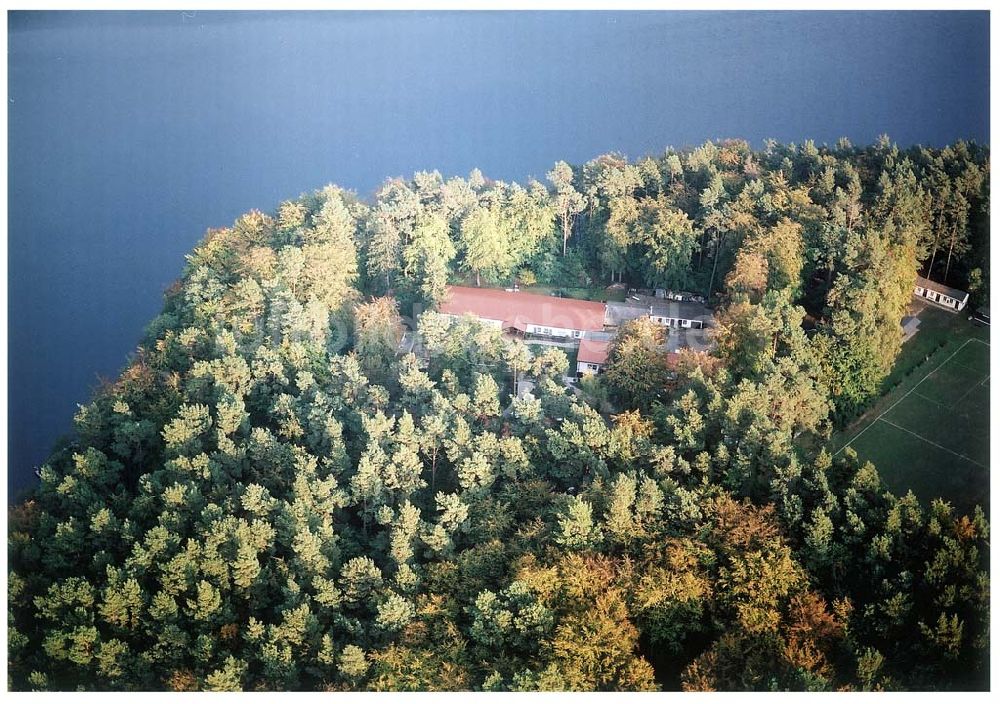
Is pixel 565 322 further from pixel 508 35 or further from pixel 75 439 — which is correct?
pixel 75 439

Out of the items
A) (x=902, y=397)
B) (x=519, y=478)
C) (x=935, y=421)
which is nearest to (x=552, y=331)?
(x=519, y=478)

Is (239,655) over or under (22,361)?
under

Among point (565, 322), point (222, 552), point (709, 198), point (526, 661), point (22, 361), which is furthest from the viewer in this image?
point (709, 198)

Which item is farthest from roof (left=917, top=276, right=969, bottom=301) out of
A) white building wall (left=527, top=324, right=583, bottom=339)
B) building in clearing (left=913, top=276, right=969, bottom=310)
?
white building wall (left=527, top=324, right=583, bottom=339)

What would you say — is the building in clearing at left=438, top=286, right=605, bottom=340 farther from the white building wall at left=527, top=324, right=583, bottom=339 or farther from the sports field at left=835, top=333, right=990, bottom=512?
the sports field at left=835, top=333, right=990, bottom=512

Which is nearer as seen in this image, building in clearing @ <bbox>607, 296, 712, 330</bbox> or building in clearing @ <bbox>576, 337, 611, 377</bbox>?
building in clearing @ <bbox>576, 337, 611, 377</bbox>

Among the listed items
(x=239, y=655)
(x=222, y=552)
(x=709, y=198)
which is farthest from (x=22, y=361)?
(x=709, y=198)

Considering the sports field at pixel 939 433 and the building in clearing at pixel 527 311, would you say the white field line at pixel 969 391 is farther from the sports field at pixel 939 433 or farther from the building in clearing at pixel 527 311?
the building in clearing at pixel 527 311
